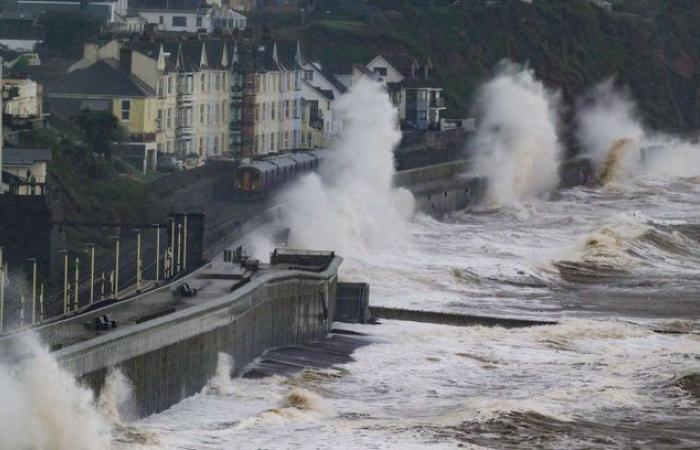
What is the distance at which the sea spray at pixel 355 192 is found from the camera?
5688 cm

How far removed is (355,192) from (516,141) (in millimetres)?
24278

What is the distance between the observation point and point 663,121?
128375 mm

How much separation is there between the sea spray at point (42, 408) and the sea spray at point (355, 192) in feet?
84.2

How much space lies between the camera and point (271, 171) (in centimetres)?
6262

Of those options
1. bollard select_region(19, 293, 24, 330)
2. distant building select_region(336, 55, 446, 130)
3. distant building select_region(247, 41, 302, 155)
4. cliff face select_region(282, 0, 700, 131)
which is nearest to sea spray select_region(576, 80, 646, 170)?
cliff face select_region(282, 0, 700, 131)

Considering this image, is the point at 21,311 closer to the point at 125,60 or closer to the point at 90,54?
the point at 125,60

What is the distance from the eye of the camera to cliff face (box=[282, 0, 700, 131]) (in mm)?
104312

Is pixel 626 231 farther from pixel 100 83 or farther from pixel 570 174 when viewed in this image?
pixel 570 174

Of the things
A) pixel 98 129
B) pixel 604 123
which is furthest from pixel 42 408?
pixel 604 123

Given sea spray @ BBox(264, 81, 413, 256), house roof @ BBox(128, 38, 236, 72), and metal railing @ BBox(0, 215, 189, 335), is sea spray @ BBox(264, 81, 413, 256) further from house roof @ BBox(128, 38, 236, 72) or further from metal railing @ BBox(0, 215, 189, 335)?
metal railing @ BBox(0, 215, 189, 335)

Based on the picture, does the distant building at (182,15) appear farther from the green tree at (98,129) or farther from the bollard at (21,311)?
the bollard at (21,311)

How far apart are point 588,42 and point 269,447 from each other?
364 feet

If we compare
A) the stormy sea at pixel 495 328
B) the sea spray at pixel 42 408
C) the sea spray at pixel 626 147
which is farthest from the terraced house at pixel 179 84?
the sea spray at pixel 42 408

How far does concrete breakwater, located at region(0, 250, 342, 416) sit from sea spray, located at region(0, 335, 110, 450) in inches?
10.3
